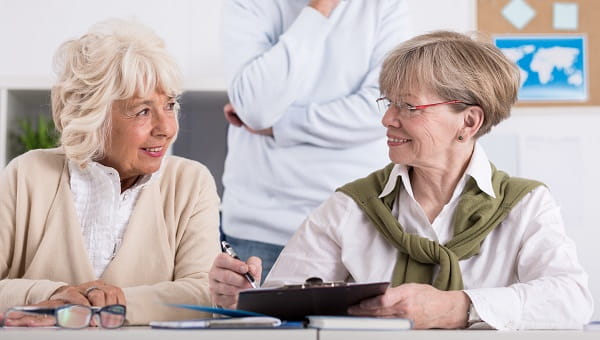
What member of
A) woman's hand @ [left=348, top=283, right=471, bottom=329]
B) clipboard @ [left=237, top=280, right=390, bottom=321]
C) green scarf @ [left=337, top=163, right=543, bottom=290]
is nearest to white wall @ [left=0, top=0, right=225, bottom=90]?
green scarf @ [left=337, top=163, right=543, bottom=290]

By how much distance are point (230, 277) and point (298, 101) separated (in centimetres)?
84

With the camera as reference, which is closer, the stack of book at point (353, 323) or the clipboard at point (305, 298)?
the stack of book at point (353, 323)

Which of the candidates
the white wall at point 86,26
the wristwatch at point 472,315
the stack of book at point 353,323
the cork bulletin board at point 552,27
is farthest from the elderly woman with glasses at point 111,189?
the cork bulletin board at point 552,27

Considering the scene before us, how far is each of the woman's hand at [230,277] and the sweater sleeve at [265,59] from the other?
712 mm

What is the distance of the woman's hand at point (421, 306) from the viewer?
4.53ft

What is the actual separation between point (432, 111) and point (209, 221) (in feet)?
1.85

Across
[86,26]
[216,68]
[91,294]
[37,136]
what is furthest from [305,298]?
[86,26]

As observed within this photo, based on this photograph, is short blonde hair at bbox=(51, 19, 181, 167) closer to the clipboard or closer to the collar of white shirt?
the collar of white shirt

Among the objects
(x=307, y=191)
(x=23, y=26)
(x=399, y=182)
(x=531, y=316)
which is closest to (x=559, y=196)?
(x=307, y=191)

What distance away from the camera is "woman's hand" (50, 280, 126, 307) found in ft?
5.18

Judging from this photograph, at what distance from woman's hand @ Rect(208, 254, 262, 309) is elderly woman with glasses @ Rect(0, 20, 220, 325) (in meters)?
0.15

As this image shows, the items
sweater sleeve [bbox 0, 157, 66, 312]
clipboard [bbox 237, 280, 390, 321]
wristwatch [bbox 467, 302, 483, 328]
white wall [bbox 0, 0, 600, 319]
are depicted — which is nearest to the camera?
clipboard [bbox 237, 280, 390, 321]

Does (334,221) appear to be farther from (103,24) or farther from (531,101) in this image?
(531,101)

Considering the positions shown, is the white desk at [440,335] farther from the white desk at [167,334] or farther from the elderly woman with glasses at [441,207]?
the elderly woman with glasses at [441,207]
